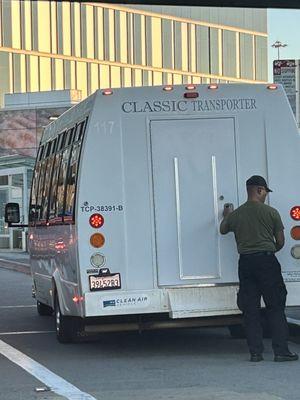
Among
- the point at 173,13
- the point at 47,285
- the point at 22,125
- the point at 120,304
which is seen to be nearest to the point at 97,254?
the point at 120,304

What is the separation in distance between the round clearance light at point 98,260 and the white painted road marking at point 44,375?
1.25 meters

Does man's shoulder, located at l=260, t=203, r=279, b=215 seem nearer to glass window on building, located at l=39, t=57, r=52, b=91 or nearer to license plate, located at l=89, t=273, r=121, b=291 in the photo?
license plate, located at l=89, t=273, r=121, b=291

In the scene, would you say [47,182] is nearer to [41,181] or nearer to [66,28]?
[41,181]

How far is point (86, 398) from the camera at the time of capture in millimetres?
7449

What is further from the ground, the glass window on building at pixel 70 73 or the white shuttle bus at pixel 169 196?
the glass window on building at pixel 70 73

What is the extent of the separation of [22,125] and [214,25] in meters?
25.8

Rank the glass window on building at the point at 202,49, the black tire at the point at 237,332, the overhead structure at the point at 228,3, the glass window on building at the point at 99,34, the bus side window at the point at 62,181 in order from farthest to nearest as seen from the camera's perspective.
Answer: the glass window on building at the point at 202,49
the glass window on building at the point at 99,34
the overhead structure at the point at 228,3
the black tire at the point at 237,332
the bus side window at the point at 62,181

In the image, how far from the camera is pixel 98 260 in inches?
363

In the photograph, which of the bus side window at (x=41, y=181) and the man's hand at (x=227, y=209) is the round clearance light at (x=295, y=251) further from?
the bus side window at (x=41, y=181)

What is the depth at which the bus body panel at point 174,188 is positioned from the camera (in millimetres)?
9266

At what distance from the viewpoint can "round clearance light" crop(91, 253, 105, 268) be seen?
921cm

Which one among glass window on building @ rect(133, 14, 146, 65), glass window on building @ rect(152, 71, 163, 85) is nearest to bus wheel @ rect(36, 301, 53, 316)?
glass window on building @ rect(133, 14, 146, 65)

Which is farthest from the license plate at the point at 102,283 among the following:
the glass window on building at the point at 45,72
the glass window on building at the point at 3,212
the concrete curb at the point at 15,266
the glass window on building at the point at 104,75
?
the glass window on building at the point at 104,75

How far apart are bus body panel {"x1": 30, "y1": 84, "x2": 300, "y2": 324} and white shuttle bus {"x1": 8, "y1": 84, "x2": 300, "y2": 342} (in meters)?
0.01
